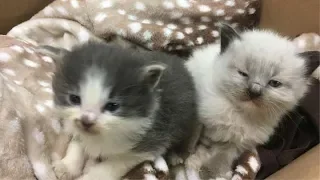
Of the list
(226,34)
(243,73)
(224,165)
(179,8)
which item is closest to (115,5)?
(179,8)

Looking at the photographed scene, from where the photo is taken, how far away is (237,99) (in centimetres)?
139

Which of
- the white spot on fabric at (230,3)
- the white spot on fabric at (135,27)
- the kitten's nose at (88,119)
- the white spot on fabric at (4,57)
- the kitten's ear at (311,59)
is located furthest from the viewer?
the white spot on fabric at (230,3)

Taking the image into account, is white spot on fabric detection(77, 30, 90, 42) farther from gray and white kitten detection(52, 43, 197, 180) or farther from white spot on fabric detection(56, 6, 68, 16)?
gray and white kitten detection(52, 43, 197, 180)

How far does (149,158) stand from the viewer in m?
1.35

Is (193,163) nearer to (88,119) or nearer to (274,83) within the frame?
(274,83)

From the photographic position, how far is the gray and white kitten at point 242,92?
1355 millimetres

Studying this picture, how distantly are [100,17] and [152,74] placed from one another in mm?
587

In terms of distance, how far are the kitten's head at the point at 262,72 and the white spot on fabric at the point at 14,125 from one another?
602 mm

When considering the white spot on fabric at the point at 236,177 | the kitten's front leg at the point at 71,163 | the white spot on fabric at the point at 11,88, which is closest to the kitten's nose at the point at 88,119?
the kitten's front leg at the point at 71,163

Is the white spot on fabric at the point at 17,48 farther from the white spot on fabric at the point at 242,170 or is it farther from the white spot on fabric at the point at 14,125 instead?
the white spot on fabric at the point at 242,170

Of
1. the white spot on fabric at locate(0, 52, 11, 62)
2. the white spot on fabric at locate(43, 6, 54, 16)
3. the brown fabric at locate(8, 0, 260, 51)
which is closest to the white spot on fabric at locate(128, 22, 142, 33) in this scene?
the brown fabric at locate(8, 0, 260, 51)

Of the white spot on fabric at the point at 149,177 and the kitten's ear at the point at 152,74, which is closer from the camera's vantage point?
the kitten's ear at the point at 152,74

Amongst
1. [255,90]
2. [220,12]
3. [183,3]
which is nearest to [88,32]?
[183,3]

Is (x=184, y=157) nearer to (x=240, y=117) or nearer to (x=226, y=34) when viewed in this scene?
(x=240, y=117)
